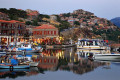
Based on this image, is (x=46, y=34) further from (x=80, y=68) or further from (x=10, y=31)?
(x=80, y=68)

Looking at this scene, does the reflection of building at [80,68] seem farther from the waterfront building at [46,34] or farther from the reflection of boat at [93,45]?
the waterfront building at [46,34]

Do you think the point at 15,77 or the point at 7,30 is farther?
the point at 7,30

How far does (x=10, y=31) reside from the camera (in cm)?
6931

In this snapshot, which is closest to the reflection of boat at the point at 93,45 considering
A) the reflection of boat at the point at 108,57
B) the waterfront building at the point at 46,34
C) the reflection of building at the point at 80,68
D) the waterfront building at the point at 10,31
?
the waterfront building at the point at 46,34

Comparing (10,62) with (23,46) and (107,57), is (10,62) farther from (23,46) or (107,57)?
(23,46)

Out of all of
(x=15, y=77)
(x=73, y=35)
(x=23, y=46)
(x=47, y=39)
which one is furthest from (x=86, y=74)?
(x=73, y=35)

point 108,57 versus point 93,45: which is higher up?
point 93,45

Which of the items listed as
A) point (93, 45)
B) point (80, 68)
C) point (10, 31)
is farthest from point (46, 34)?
point (80, 68)

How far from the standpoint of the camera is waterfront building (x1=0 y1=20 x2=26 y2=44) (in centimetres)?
6499

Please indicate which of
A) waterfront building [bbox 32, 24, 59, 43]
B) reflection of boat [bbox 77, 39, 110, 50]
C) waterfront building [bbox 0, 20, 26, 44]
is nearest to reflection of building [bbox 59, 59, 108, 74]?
reflection of boat [bbox 77, 39, 110, 50]

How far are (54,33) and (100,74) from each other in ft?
189

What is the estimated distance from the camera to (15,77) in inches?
814

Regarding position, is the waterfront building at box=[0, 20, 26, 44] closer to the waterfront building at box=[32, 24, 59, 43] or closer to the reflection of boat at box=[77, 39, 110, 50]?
the waterfront building at box=[32, 24, 59, 43]

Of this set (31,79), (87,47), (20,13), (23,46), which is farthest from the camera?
(20,13)
